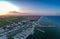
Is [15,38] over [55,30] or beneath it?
beneath

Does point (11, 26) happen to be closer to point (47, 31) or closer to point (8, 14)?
point (8, 14)

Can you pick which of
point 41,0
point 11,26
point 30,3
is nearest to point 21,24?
point 11,26

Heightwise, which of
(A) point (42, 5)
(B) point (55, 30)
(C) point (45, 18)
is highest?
(A) point (42, 5)

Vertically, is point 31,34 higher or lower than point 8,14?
lower

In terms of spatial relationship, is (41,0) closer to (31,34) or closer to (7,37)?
(31,34)

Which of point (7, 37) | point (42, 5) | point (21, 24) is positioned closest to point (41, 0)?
point (42, 5)

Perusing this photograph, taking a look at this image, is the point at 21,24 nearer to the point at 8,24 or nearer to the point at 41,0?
the point at 8,24

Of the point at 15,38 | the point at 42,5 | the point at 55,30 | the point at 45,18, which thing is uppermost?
the point at 42,5
